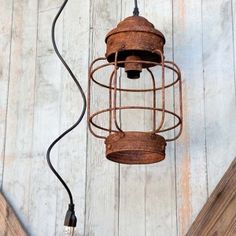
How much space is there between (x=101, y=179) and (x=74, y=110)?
252 millimetres

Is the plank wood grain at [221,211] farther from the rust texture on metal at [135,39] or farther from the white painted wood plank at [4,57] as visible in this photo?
the white painted wood plank at [4,57]

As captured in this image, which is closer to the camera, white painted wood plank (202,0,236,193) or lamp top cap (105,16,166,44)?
lamp top cap (105,16,166,44)

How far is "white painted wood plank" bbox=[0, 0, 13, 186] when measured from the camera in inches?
75.2

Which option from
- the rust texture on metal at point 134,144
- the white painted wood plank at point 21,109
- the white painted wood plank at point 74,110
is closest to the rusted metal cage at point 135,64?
the rust texture on metal at point 134,144

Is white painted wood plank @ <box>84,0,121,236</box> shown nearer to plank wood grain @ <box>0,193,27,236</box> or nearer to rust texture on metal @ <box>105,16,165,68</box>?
plank wood grain @ <box>0,193,27,236</box>

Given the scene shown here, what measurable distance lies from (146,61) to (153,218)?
1.49 feet

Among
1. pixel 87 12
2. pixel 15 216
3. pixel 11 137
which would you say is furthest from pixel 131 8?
pixel 15 216

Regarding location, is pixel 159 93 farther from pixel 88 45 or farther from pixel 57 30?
pixel 57 30

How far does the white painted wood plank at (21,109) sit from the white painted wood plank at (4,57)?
0.02 meters

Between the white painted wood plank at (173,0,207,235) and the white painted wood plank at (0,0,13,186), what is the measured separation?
0.64 metres

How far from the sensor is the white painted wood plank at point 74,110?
1.70 m

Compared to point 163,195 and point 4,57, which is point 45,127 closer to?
point 4,57

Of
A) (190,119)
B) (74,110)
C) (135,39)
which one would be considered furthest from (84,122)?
(135,39)

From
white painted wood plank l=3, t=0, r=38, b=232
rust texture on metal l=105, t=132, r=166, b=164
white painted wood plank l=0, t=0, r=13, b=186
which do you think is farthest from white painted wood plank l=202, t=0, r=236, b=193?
white painted wood plank l=0, t=0, r=13, b=186
